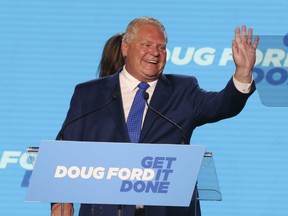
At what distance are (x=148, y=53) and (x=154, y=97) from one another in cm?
14

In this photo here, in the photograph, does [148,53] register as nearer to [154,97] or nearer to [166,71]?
[154,97]

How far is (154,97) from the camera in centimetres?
285

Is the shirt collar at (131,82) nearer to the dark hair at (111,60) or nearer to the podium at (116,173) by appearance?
the podium at (116,173)

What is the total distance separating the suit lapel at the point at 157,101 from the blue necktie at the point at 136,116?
0.9 inches

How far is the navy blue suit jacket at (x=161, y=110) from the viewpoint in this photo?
9.12 feet

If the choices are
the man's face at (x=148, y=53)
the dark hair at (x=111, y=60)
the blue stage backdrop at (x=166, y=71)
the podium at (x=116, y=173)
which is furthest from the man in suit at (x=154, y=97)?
the blue stage backdrop at (x=166, y=71)

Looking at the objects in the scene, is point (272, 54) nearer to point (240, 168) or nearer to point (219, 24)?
point (219, 24)

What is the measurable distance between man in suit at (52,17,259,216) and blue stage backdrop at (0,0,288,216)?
117 centimetres

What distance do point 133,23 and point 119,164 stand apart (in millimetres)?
666

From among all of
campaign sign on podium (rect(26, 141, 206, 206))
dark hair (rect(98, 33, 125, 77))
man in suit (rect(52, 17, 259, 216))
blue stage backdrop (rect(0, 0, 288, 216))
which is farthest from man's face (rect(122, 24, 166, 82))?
blue stage backdrop (rect(0, 0, 288, 216))

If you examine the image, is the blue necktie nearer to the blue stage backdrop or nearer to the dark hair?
the dark hair

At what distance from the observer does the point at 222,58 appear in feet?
13.5

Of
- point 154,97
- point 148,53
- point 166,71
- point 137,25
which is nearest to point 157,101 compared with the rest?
point 154,97

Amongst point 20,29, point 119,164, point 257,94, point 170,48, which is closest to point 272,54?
point 257,94
